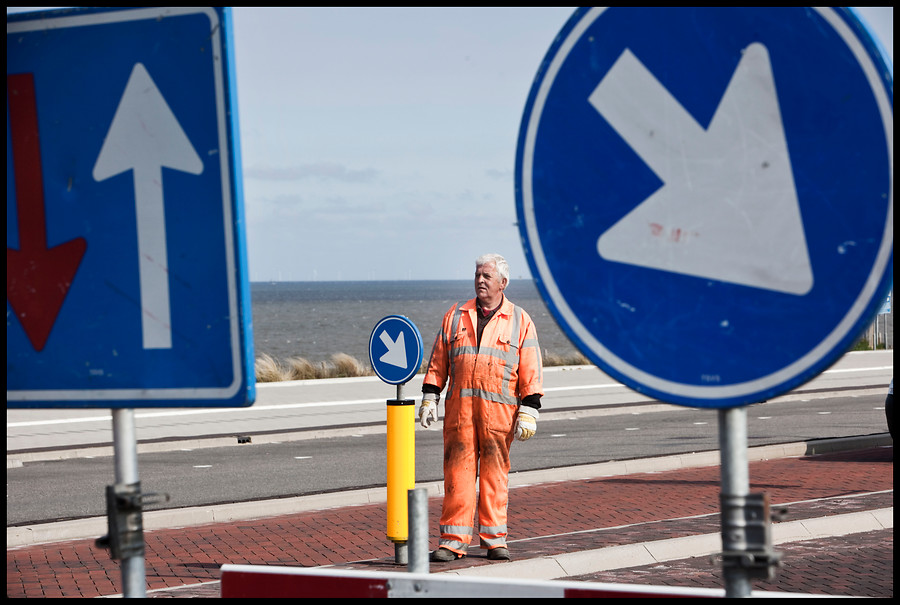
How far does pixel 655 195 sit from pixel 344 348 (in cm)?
7680

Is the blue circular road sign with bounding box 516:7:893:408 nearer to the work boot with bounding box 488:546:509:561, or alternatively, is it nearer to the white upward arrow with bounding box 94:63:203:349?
the white upward arrow with bounding box 94:63:203:349

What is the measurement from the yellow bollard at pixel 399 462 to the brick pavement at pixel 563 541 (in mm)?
282

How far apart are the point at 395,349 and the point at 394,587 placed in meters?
5.91

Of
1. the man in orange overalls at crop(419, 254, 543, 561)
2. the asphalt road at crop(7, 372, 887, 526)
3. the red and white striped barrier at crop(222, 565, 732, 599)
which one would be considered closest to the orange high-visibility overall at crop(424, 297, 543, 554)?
the man in orange overalls at crop(419, 254, 543, 561)

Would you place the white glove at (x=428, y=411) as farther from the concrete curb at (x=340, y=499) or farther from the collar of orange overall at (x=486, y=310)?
the concrete curb at (x=340, y=499)

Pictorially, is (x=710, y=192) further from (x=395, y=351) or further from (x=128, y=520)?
(x=395, y=351)

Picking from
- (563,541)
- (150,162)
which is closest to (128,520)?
(150,162)

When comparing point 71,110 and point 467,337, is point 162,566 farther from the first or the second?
point 71,110

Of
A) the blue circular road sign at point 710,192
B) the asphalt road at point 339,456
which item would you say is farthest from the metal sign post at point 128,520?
the asphalt road at point 339,456

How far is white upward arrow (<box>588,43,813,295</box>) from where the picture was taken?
6.44ft

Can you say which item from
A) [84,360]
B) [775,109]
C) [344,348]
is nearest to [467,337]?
[84,360]

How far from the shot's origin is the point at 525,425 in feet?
25.0

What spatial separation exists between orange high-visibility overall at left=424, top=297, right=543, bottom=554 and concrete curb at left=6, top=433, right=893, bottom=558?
2.85 metres

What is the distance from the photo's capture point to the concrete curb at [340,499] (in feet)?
30.4
